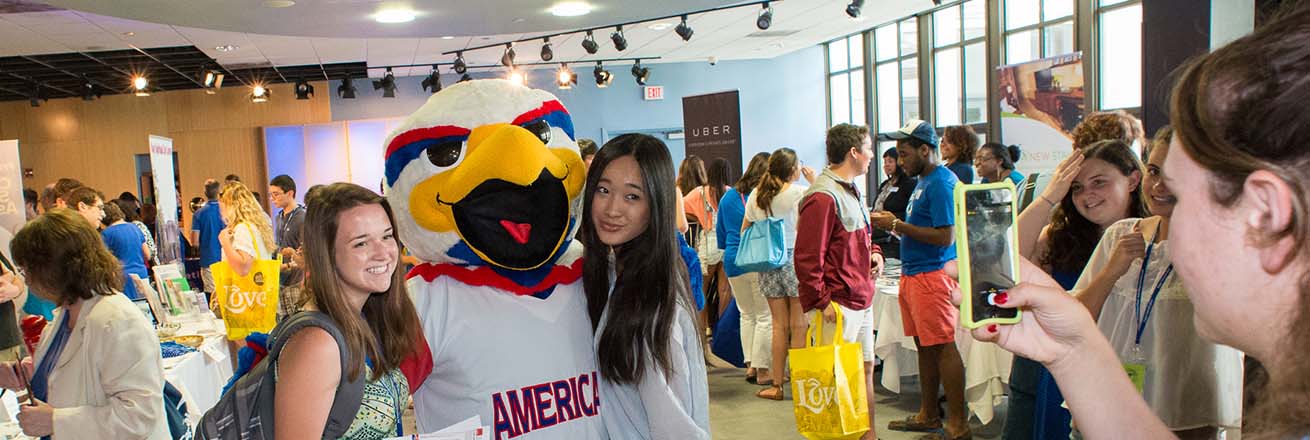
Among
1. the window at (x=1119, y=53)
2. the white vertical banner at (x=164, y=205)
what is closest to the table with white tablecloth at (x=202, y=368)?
the white vertical banner at (x=164, y=205)

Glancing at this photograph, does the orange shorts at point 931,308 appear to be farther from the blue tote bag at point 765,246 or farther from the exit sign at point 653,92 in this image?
the exit sign at point 653,92

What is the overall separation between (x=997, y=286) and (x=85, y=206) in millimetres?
4892

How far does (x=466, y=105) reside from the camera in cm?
195

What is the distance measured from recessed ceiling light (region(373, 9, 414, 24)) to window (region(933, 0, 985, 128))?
20.8 ft

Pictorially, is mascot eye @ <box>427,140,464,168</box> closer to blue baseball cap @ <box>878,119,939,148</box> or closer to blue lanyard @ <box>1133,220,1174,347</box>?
blue lanyard @ <box>1133,220,1174,347</box>

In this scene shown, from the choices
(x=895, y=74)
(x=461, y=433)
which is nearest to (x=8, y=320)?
(x=461, y=433)

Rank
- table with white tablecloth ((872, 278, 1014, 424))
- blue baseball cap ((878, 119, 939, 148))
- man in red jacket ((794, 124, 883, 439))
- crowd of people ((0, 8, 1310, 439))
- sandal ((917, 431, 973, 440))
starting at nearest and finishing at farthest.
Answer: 1. crowd of people ((0, 8, 1310, 439))
2. man in red jacket ((794, 124, 883, 439))
3. blue baseball cap ((878, 119, 939, 148))
4. sandal ((917, 431, 973, 440))
5. table with white tablecloth ((872, 278, 1014, 424))

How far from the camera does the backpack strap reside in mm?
1499

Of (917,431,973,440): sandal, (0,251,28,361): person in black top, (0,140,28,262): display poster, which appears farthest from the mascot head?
(0,140,28,262): display poster

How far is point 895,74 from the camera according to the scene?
11.5 m

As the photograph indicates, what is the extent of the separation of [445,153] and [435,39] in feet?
26.6

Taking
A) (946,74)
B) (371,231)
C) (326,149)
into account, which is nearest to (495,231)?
(371,231)

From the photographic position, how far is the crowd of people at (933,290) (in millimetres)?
745

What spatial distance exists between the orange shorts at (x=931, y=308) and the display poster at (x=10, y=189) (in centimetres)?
527
